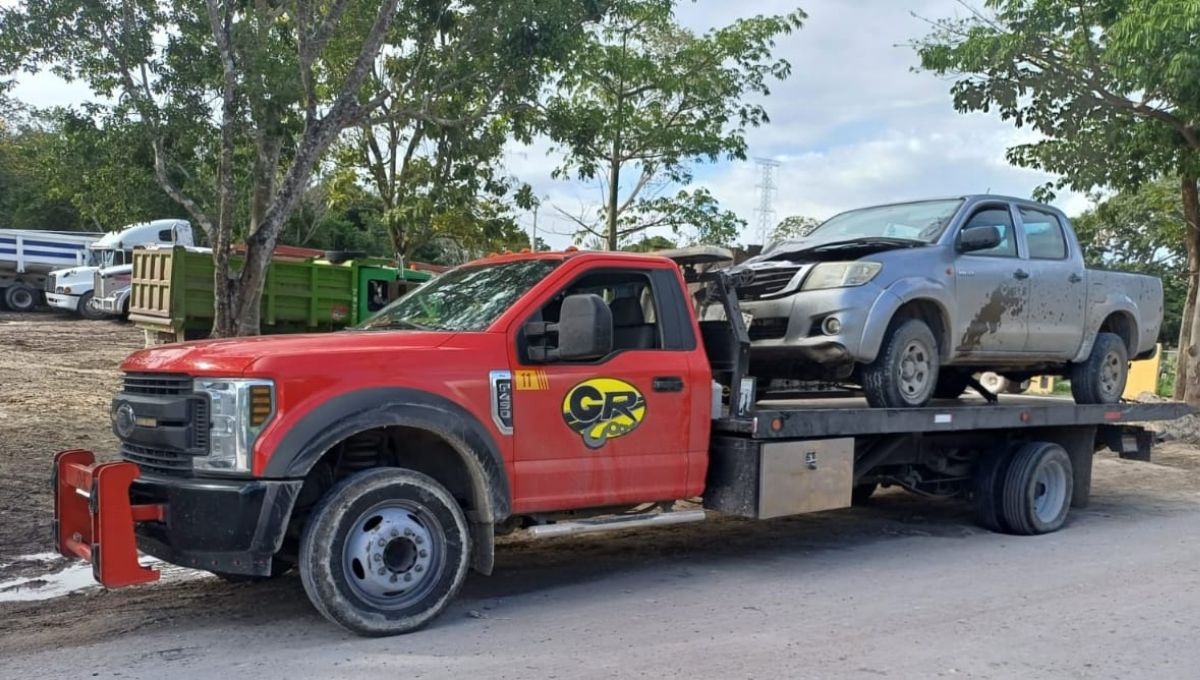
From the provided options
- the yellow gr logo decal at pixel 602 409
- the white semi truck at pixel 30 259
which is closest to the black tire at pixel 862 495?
the yellow gr logo decal at pixel 602 409

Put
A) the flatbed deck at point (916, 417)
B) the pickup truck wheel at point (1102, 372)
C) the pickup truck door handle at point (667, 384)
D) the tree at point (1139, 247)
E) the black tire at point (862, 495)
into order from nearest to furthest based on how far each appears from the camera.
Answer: the pickup truck door handle at point (667, 384)
the flatbed deck at point (916, 417)
the pickup truck wheel at point (1102, 372)
the black tire at point (862, 495)
the tree at point (1139, 247)

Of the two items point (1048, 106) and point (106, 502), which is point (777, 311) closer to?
point (106, 502)

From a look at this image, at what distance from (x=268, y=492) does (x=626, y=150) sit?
12.5m

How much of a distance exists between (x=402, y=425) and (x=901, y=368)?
13.0 feet

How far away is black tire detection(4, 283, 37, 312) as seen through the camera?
2991 centimetres

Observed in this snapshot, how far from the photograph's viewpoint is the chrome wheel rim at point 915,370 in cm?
762

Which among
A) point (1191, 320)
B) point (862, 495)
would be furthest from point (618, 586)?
point (1191, 320)

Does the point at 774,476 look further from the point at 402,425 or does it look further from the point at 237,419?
the point at 237,419

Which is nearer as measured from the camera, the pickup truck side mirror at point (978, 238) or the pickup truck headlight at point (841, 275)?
the pickup truck headlight at point (841, 275)

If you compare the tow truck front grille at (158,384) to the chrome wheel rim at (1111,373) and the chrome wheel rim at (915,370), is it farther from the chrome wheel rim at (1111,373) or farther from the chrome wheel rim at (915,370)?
the chrome wheel rim at (1111,373)

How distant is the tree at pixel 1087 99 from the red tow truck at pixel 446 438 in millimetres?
9614

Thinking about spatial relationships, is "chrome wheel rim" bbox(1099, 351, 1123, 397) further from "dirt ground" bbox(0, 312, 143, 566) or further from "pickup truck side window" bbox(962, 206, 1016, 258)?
"dirt ground" bbox(0, 312, 143, 566)

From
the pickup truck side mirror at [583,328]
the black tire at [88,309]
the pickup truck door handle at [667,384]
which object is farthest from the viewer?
the black tire at [88,309]

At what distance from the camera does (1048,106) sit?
15977 millimetres
